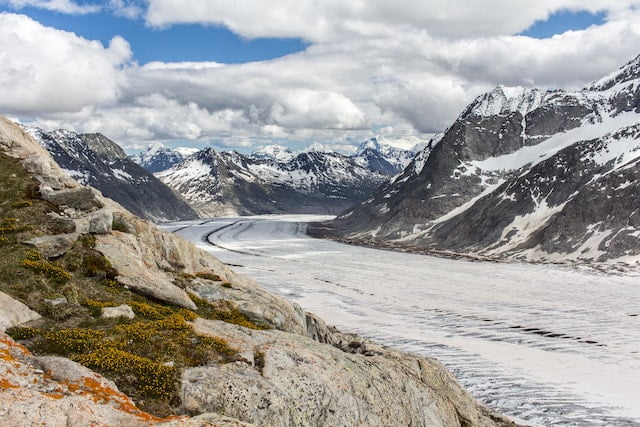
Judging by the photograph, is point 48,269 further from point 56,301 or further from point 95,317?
point 95,317

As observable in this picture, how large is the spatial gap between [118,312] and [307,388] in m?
7.96

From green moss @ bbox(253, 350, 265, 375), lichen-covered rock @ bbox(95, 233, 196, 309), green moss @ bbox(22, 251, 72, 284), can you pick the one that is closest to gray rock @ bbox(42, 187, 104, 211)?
lichen-covered rock @ bbox(95, 233, 196, 309)

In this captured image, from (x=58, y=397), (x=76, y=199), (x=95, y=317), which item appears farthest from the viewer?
(x=76, y=199)

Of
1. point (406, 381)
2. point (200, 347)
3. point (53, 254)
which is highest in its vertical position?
point (53, 254)

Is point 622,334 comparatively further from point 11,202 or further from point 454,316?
point 11,202

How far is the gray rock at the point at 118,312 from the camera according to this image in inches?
720

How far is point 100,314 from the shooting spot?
59.9 ft

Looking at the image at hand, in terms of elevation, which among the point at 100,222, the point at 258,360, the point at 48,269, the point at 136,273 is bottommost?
the point at 258,360

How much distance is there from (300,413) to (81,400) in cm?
689

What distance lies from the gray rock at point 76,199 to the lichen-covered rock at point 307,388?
12.2 metres

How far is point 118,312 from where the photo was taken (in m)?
18.6

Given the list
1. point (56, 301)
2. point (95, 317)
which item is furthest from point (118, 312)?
point (56, 301)

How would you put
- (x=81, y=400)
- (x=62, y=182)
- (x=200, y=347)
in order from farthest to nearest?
(x=62, y=182)
(x=200, y=347)
(x=81, y=400)

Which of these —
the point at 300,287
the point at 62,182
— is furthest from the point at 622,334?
the point at 62,182
